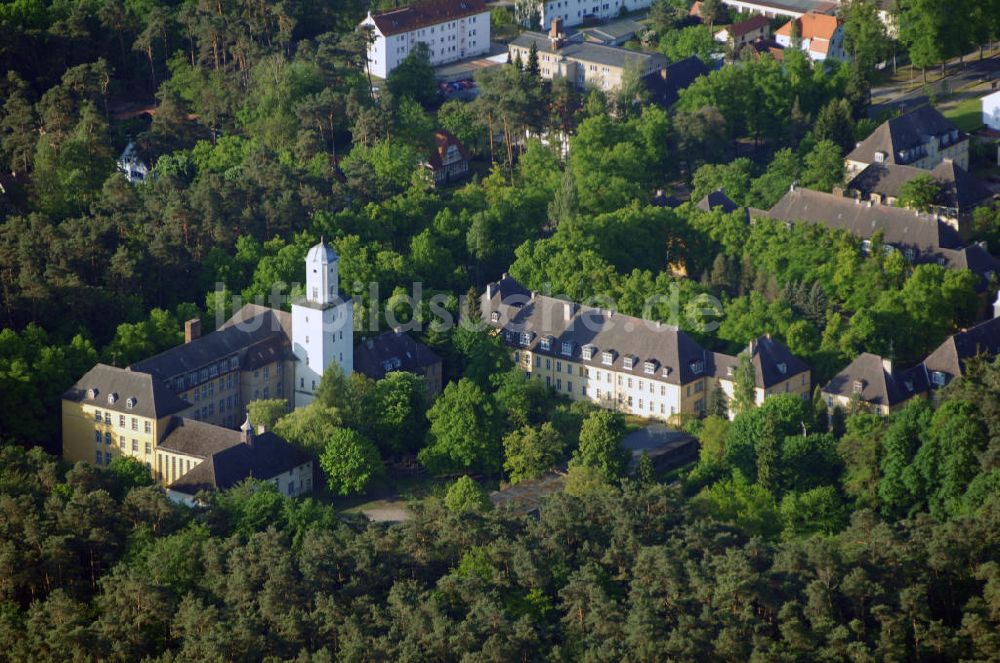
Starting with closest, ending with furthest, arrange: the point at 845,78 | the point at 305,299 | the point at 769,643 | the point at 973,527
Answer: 1. the point at 769,643
2. the point at 973,527
3. the point at 305,299
4. the point at 845,78

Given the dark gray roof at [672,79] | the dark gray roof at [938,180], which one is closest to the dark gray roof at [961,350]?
the dark gray roof at [938,180]

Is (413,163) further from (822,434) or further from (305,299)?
(822,434)

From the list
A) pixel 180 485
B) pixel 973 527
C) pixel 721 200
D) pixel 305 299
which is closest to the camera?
pixel 973 527

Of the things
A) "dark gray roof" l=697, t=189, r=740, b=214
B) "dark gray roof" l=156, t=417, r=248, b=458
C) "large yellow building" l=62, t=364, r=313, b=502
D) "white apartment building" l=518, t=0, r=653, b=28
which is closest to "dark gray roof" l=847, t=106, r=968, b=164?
"dark gray roof" l=697, t=189, r=740, b=214

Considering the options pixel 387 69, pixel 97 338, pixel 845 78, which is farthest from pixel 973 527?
pixel 387 69

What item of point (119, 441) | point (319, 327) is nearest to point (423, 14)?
point (319, 327)

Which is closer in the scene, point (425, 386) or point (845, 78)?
point (425, 386)

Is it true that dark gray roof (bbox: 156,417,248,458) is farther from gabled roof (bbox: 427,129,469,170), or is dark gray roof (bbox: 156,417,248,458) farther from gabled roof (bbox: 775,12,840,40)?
gabled roof (bbox: 775,12,840,40)

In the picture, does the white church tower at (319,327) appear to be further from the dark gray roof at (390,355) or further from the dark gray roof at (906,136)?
the dark gray roof at (906,136)
